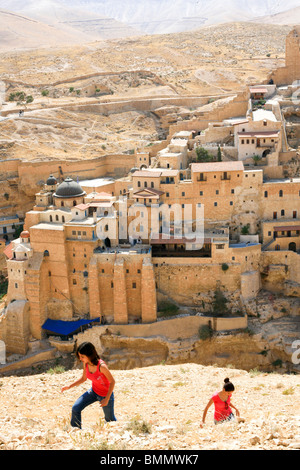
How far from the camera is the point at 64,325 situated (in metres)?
32.9

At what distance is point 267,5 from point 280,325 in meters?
124

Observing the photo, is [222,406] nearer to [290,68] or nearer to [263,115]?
[263,115]

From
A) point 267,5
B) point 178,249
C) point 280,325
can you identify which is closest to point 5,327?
point 178,249

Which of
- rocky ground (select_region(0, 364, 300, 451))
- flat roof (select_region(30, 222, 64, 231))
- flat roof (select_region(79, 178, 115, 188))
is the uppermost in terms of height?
flat roof (select_region(79, 178, 115, 188))

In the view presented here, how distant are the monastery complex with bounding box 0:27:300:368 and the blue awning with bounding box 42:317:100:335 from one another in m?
0.10

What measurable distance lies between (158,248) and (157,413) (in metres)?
17.1

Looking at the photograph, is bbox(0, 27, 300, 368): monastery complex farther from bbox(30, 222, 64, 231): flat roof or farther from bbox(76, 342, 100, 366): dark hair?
bbox(76, 342, 100, 366): dark hair

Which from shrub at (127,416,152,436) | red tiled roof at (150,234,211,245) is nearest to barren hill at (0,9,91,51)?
red tiled roof at (150,234,211,245)

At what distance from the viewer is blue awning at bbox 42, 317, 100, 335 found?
32.3 metres

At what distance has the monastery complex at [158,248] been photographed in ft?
106

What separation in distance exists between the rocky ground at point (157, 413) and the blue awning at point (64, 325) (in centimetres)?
394

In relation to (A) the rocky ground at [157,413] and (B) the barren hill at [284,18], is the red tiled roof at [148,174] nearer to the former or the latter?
(A) the rocky ground at [157,413]

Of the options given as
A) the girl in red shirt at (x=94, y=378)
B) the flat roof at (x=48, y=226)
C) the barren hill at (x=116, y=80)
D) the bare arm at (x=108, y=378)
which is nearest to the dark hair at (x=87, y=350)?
the girl in red shirt at (x=94, y=378)

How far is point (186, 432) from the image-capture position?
40.0 feet
